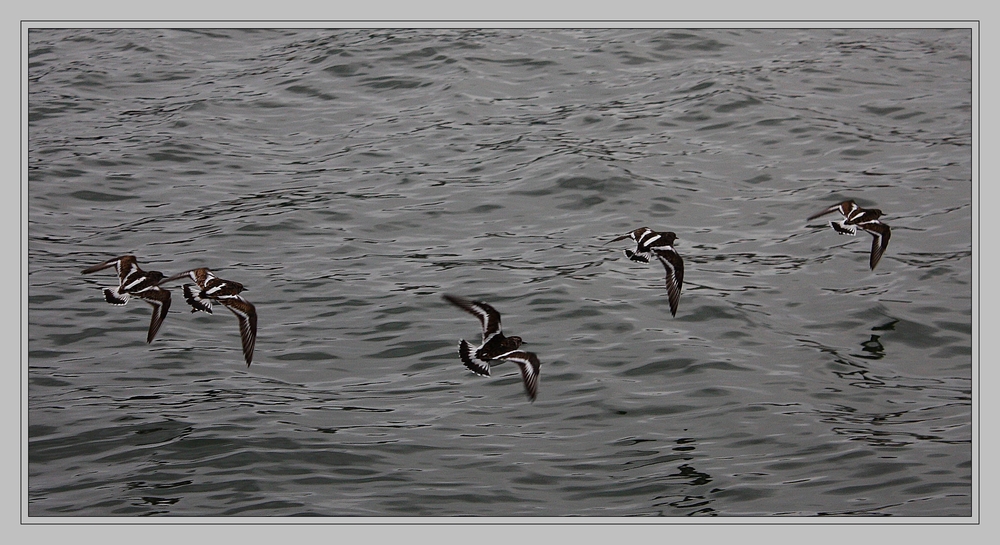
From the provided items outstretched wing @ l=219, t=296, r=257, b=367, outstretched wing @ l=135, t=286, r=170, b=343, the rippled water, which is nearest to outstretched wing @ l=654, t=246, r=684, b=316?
the rippled water

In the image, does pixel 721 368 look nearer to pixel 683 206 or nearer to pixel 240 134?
pixel 683 206

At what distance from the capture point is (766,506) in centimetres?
716

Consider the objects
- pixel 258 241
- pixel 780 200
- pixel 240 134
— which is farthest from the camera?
pixel 240 134

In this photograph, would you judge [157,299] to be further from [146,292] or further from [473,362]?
[473,362]

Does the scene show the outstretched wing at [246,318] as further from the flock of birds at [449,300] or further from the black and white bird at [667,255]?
the black and white bird at [667,255]

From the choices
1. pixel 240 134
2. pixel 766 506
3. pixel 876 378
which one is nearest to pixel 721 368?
pixel 876 378

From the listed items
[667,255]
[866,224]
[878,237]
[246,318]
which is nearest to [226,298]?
[246,318]

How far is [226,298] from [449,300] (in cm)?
175

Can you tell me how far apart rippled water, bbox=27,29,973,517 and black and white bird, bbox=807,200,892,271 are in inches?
22.4

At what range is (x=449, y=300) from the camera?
757 centimetres

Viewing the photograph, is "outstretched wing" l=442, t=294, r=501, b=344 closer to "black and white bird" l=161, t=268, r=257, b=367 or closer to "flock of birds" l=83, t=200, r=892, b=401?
"flock of birds" l=83, t=200, r=892, b=401

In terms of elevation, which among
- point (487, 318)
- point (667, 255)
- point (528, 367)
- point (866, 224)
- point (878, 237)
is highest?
point (866, 224)
